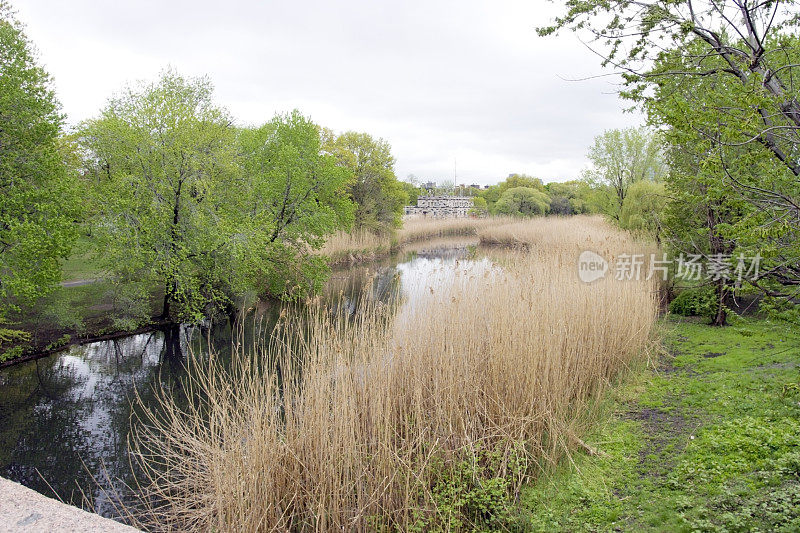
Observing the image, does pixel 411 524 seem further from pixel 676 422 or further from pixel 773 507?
pixel 676 422

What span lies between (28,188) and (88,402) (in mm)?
4197

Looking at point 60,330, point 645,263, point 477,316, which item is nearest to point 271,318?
point 60,330

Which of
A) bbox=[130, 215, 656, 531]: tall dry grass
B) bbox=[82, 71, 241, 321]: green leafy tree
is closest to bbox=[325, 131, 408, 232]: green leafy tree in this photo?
bbox=[82, 71, 241, 321]: green leafy tree

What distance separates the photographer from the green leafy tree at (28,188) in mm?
7781

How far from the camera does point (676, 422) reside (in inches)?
160

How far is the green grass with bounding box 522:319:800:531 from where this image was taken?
2.66m

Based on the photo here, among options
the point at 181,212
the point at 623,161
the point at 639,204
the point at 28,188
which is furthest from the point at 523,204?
the point at 28,188

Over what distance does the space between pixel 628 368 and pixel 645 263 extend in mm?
4737

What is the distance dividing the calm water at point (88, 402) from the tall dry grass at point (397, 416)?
583mm

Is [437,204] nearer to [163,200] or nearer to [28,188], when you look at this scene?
[163,200]

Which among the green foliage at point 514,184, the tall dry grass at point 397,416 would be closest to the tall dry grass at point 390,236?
the tall dry grass at point 397,416

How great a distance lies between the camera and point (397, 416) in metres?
4.00

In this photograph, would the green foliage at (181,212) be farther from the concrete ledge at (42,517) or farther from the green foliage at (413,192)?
the green foliage at (413,192)

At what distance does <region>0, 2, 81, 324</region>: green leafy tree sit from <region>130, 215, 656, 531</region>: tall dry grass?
5.13m
